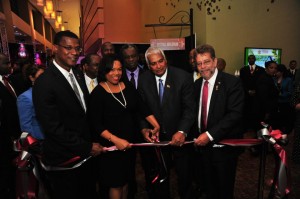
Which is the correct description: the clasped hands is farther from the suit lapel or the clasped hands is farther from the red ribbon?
the red ribbon

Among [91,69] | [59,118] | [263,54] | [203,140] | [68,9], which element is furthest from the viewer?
[68,9]

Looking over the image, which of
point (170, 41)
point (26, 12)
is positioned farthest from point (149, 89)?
point (26, 12)

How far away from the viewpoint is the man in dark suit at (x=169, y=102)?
2418 millimetres

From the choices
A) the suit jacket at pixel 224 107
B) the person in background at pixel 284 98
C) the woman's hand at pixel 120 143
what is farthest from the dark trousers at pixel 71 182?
the person in background at pixel 284 98

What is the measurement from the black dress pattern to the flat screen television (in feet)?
16.2

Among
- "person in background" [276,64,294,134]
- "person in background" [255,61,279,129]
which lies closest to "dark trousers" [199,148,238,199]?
"person in background" [255,61,279,129]

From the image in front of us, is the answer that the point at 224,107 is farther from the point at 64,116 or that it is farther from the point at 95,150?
the point at 64,116

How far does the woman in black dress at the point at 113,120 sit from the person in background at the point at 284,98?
3.76 m

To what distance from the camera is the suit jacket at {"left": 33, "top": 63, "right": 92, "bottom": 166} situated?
181 centimetres

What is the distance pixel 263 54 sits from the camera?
6621mm

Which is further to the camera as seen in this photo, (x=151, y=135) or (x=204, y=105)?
(x=151, y=135)

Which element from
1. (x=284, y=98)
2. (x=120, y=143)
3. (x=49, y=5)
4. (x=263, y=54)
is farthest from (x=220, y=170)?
(x=49, y=5)

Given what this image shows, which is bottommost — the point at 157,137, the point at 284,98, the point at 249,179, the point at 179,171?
the point at 249,179

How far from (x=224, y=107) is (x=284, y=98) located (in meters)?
3.49
